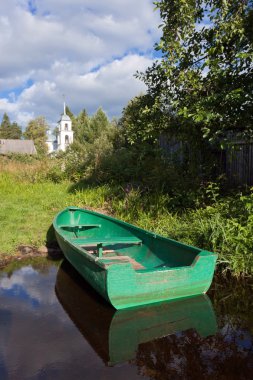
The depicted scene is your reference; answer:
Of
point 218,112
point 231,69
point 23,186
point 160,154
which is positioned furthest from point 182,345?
point 23,186

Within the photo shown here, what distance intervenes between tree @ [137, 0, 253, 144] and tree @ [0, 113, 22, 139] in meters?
73.2

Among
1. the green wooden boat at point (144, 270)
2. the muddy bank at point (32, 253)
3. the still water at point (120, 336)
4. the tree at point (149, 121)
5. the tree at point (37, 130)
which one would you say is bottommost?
the still water at point (120, 336)

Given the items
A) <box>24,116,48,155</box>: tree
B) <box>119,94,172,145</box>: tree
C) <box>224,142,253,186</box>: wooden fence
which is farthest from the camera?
<box>24,116,48,155</box>: tree

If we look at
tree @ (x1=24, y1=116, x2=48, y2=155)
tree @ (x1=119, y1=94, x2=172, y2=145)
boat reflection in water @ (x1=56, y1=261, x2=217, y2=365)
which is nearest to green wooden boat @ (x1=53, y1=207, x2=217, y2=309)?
boat reflection in water @ (x1=56, y1=261, x2=217, y2=365)

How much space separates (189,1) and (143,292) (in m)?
5.18

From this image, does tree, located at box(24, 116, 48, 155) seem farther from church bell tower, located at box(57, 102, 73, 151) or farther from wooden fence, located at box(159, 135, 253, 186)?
wooden fence, located at box(159, 135, 253, 186)

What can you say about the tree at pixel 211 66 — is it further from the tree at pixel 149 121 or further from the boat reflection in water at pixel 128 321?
the boat reflection in water at pixel 128 321

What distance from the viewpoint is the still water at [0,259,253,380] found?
3.23m

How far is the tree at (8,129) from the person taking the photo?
74250mm

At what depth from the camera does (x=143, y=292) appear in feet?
13.7

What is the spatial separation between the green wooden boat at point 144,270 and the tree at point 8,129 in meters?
73.8

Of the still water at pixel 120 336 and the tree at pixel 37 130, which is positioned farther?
the tree at pixel 37 130

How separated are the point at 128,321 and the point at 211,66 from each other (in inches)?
174

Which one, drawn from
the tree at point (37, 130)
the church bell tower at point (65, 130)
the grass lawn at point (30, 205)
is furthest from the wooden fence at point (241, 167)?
the church bell tower at point (65, 130)
